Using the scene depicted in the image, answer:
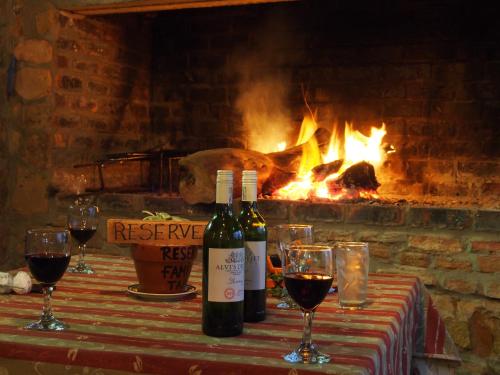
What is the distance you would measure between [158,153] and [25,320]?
2632mm

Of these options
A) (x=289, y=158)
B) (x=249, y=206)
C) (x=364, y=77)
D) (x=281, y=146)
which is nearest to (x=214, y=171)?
(x=289, y=158)

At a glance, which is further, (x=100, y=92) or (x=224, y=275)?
(x=100, y=92)

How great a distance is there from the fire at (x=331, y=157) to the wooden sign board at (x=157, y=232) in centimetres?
196

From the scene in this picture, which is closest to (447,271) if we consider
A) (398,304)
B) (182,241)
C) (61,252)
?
(398,304)

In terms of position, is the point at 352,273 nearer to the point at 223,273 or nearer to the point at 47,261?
the point at 223,273

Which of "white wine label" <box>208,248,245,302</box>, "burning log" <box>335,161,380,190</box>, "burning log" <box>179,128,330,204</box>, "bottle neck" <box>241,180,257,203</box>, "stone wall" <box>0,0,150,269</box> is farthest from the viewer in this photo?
"stone wall" <box>0,0,150,269</box>

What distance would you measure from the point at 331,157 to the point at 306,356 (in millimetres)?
2856

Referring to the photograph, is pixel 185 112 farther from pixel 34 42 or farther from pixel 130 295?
pixel 130 295

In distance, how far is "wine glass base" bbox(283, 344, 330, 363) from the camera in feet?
3.79

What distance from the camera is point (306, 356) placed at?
116 cm

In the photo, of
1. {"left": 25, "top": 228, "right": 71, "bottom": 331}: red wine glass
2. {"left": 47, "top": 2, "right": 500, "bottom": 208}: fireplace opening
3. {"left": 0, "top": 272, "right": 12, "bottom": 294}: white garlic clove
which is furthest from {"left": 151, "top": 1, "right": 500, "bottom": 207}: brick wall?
{"left": 25, "top": 228, "right": 71, "bottom": 331}: red wine glass

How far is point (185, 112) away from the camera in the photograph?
4480 millimetres

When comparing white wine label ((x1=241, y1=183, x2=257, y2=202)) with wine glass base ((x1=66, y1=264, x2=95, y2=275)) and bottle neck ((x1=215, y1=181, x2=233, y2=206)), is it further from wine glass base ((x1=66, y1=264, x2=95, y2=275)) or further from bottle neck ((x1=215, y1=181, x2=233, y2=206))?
wine glass base ((x1=66, y1=264, x2=95, y2=275))

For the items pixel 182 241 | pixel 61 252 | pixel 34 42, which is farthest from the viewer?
pixel 34 42
